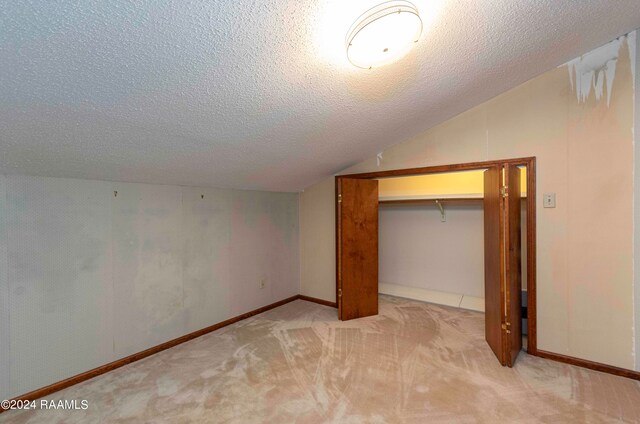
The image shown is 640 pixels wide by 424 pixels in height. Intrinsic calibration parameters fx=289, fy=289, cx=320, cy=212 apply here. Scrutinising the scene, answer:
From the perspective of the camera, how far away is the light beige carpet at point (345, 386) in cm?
177

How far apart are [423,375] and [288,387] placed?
3.33 feet

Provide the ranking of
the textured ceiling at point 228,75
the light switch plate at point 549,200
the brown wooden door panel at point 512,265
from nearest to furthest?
the textured ceiling at point 228,75
the brown wooden door panel at point 512,265
the light switch plate at point 549,200

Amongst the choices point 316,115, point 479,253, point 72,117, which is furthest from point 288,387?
point 479,253

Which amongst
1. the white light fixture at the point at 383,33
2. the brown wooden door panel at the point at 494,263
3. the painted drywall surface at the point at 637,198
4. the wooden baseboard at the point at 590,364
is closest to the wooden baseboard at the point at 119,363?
the brown wooden door panel at the point at 494,263

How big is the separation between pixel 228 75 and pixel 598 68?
282 centimetres

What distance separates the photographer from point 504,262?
2293 mm

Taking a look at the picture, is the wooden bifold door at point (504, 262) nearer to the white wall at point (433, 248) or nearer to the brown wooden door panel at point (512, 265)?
the brown wooden door panel at point (512, 265)

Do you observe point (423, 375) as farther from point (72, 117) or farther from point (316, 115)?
point (72, 117)

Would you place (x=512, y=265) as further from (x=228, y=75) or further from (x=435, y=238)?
(x=228, y=75)

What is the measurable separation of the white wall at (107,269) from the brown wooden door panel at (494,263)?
2.51 meters

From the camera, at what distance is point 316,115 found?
2.10 meters

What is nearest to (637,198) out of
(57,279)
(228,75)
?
(228,75)

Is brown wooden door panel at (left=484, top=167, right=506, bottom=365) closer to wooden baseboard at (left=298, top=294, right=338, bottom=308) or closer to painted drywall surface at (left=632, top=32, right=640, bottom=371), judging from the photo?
painted drywall surface at (left=632, top=32, right=640, bottom=371)

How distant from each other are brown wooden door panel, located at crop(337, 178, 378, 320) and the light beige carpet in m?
0.48
